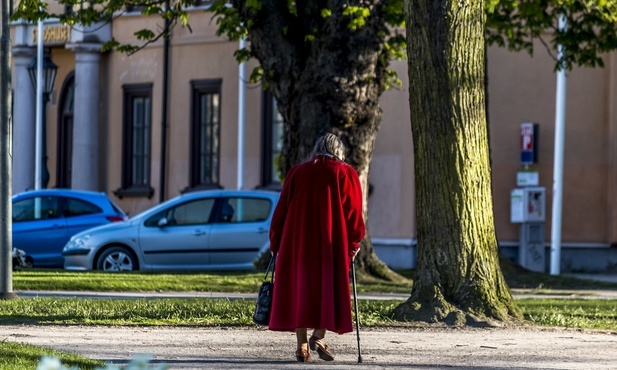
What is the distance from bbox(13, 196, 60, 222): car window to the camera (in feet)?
84.7

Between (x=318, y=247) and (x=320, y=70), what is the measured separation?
311 inches

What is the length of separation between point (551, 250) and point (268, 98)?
25.3 feet

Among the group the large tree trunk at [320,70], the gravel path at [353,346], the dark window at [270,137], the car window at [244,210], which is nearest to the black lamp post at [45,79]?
the dark window at [270,137]

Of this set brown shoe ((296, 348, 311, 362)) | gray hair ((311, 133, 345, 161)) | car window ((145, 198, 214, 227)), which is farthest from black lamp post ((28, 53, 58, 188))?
brown shoe ((296, 348, 311, 362))

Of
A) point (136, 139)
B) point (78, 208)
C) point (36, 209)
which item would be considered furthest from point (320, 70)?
point (136, 139)

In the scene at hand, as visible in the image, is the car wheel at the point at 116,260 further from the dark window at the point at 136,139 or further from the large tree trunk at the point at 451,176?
the dark window at the point at 136,139

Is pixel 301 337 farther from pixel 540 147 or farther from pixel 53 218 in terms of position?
pixel 540 147

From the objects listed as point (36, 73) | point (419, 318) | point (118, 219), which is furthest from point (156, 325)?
point (36, 73)

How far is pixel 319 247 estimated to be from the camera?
10641 millimetres

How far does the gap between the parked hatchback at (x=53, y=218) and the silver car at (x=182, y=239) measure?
6.63 feet

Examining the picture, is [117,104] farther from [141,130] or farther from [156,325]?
[156,325]

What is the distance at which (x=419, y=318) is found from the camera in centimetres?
1309

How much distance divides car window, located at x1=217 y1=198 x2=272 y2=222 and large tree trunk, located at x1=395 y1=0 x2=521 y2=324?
10.3m

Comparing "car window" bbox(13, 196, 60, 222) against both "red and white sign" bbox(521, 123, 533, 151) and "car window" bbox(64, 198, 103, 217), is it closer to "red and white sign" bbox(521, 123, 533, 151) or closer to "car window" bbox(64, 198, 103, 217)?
"car window" bbox(64, 198, 103, 217)
